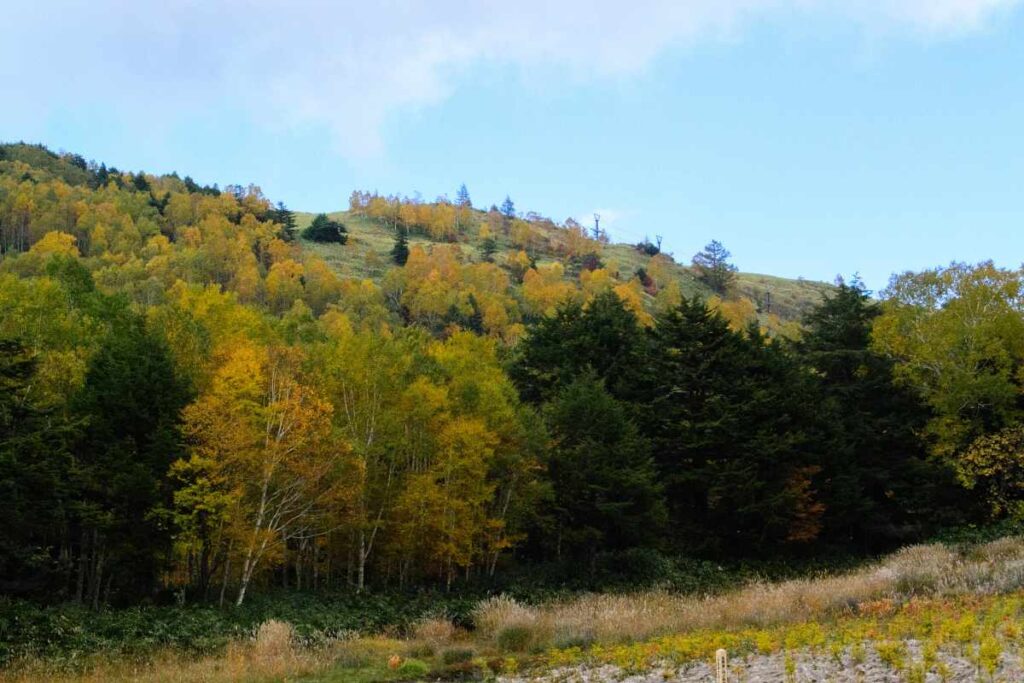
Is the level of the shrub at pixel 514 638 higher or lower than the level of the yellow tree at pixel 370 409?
lower

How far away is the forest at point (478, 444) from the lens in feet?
88.5

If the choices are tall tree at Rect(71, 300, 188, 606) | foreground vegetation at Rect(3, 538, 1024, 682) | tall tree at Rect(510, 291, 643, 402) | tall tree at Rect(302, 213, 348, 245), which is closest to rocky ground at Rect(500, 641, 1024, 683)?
foreground vegetation at Rect(3, 538, 1024, 682)

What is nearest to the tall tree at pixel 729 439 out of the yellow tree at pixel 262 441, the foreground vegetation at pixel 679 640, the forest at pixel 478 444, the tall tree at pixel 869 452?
the forest at pixel 478 444

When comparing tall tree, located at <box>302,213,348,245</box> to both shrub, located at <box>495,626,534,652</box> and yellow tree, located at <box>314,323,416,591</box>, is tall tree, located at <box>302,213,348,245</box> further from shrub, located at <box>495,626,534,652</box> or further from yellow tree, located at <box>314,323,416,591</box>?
shrub, located at <box>495,626,534,652</box>

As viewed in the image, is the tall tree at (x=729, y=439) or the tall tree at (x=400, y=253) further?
the tall tree at (x=400, y=253)

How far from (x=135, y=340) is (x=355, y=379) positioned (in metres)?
9.05

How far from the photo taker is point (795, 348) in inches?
2014

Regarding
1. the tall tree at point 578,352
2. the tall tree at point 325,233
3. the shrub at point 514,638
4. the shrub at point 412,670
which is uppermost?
the tall tree at point 325,233

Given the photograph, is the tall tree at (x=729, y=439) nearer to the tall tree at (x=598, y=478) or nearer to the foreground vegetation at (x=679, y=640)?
the tall tree at (x=598, y=478)

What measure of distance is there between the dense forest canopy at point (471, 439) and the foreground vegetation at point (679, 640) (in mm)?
7866

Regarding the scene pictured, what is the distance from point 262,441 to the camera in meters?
28.0

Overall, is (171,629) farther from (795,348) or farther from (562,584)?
(795,348)

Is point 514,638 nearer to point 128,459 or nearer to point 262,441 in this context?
point 262,441

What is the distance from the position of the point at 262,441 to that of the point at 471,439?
29.1 feet
